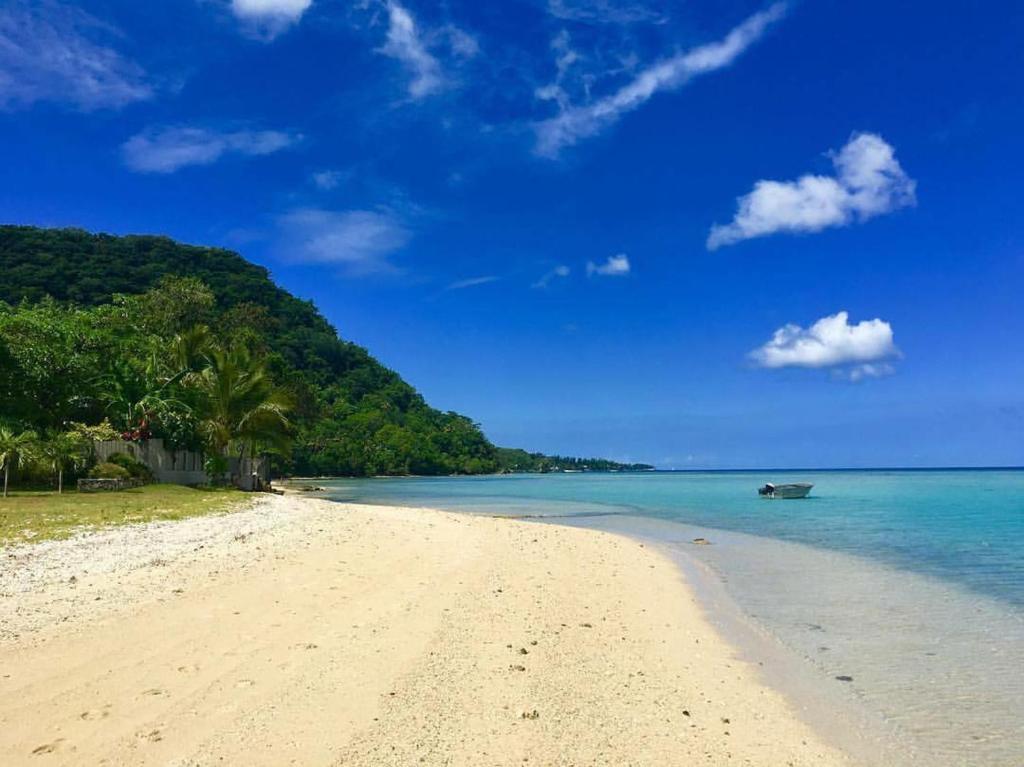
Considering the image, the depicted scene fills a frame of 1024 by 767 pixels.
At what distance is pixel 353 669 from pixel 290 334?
4083 inches

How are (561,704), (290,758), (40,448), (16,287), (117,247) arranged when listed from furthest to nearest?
(117,247), (16,287), (40,448), (561,704), (290,758)

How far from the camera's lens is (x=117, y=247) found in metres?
96.2

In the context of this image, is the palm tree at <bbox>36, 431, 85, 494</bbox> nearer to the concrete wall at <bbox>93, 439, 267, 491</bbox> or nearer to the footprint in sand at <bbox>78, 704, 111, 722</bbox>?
the concrete wall at <bbox>93, 439, 267, 491</bbox>

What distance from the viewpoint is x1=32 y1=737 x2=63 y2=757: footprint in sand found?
4.38 meters

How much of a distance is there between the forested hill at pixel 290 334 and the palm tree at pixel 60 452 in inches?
1290

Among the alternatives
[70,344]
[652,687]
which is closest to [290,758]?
[652,687]

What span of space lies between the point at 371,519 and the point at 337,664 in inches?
601

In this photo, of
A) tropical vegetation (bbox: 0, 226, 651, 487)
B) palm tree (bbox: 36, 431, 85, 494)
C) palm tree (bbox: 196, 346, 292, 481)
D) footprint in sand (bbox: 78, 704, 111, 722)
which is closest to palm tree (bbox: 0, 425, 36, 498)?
tropical vegetation (bbox: 0, 226, 651, 487)

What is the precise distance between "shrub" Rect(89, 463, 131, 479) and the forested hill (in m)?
32.5

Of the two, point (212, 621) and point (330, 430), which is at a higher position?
point (330, 430)

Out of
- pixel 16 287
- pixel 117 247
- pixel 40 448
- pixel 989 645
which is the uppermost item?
pixel 117 247

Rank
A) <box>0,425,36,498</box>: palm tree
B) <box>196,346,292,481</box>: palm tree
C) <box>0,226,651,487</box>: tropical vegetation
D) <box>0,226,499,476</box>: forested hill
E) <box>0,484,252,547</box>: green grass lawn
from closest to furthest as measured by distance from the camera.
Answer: <box>0,484,252,547</box>: green grass lawn → <box>0,425,36,498</box>: palm tree → <box>0,226,651,487</box>: tropical vegetation → <box>196,346,292,481</box>: palm tree → <box>0,226,499,476</box>: forested hill

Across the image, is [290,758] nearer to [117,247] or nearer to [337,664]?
[337,664]

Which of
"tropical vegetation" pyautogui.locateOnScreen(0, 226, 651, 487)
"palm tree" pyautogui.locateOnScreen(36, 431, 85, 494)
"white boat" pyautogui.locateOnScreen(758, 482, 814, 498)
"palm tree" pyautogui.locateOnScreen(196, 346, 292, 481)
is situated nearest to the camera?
"palm tree" pyautogui.locateOnScreen(36, 431, 85, 494)
